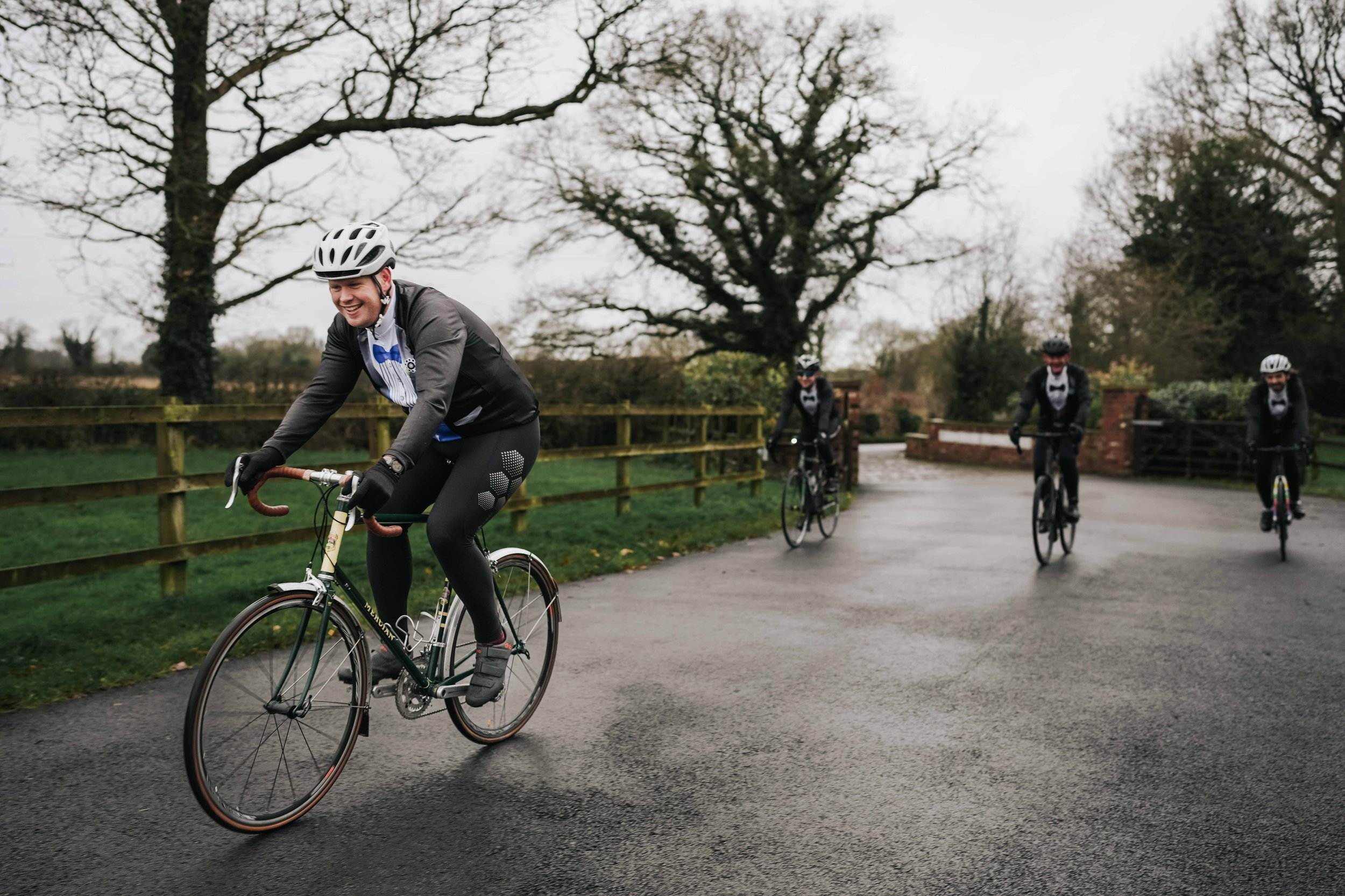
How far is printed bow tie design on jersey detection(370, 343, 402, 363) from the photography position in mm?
3648

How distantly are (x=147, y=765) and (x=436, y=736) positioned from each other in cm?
105

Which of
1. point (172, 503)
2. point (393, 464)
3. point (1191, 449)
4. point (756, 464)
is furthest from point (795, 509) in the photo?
point (1191, 449)

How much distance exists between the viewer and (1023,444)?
2528 cm

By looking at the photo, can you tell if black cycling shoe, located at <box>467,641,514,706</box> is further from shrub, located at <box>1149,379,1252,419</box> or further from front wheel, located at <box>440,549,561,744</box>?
shrub, located at <box>1149,379,1252,419</box>

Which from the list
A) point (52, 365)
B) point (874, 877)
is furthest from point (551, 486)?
point (874, 877)

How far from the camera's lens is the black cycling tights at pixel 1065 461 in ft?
31.8

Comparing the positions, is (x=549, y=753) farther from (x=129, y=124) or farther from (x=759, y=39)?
(x=759, y=39)

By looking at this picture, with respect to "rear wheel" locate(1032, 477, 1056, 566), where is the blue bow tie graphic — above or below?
above

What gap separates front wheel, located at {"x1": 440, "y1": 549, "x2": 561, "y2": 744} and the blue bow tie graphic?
0.90 meters

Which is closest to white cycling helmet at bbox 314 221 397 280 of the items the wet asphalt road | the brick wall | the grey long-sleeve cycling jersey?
the grey long-sleeve cycling jersey

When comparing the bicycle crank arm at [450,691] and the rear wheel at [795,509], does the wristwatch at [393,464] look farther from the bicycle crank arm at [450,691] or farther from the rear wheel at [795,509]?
the rear wheel at [795,509]

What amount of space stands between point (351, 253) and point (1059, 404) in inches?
304

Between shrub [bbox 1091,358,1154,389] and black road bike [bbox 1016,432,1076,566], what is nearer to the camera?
black road bike [bbox 1016,432,1076,566]

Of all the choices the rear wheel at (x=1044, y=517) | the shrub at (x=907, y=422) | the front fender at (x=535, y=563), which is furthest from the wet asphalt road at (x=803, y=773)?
the shrub at (x=907, y=422)
